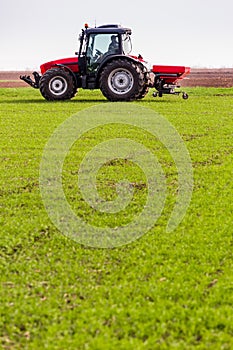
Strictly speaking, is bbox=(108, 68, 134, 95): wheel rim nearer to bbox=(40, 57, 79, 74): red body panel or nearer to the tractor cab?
the tractor cab

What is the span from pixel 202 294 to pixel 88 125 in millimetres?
7962

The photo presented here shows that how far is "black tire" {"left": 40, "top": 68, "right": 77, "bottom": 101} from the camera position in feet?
54.1

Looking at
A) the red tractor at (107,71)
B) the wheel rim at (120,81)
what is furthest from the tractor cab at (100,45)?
the wheel rim at (120,81)

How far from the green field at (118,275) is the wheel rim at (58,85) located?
9.90 metres

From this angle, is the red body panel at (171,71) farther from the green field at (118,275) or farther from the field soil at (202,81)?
the green field at (118,275)

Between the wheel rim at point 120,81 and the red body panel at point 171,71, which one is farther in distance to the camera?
the red body panel at point 171,71

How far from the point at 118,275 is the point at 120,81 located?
41.4 feet

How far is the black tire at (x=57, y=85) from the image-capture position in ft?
54.1

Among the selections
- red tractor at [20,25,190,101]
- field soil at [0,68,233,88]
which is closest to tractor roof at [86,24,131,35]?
red tractor at [20,25,190,101]

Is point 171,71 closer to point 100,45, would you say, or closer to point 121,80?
point 121,80

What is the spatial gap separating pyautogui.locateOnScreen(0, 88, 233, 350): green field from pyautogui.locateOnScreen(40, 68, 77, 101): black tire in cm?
979

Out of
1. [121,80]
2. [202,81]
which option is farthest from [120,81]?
[202,81]

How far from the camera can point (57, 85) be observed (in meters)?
16.8

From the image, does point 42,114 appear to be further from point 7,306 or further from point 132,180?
point 7,306
